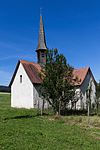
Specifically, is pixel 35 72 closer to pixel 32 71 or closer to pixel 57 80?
pixel 32 71

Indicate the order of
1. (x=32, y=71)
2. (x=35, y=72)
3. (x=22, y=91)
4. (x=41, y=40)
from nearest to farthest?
(x=22, y=91)
(x=32, y=71)
(x=35, y=72)
(x=41, y=40)

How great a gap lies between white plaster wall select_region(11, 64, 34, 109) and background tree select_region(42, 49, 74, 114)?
7647 mm

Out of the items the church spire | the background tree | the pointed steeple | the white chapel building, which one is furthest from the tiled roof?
the background tree

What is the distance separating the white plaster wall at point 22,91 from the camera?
32781 mm

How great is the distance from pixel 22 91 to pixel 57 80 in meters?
10.7

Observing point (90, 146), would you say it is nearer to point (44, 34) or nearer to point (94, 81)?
point (94, 81)

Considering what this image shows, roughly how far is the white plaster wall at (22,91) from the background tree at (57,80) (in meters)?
7.65

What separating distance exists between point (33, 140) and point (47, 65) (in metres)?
15.0

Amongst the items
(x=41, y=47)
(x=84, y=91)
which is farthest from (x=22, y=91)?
(x=84, y=91)

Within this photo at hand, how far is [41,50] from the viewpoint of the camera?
38.5 m

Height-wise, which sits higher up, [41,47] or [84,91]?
[41,47]

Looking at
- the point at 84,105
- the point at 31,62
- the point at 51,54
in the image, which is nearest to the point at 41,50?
the point at 31,62

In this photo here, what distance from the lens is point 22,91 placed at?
34125 millimetres

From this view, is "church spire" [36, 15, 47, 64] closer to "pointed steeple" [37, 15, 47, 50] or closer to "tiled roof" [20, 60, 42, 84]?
"pointed steeple" [37, 15, 47, 50]
